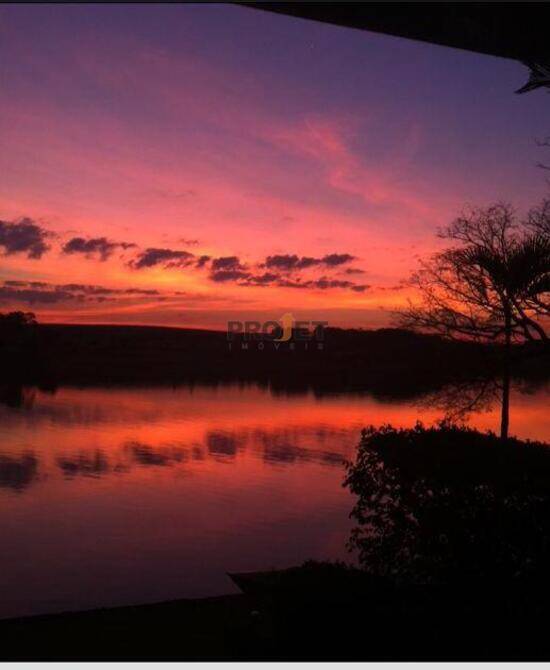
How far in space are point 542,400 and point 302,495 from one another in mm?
16288

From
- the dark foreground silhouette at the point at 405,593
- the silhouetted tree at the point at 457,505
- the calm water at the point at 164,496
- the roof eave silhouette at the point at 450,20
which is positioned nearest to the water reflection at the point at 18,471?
→ the calm water at the point at 164,496

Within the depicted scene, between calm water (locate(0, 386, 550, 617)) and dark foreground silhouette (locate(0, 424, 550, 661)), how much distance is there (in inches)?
120

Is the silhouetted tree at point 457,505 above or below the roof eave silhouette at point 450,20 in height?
below

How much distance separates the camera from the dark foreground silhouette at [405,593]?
3242 mm

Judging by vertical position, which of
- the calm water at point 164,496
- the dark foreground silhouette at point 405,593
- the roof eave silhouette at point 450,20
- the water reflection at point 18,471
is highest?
the roof eave silhouette at point 450,20

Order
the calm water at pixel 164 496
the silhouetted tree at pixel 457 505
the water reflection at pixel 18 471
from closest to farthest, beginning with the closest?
1. the silhouetted tree at pixel 457 505
2. the calm water at pixel 164 496
3. the water reflection at pixel 18 471

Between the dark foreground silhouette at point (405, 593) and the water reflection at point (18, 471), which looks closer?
the dark foreground silhouette at point (405, 593)

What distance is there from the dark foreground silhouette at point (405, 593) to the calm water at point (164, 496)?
9.99 feet

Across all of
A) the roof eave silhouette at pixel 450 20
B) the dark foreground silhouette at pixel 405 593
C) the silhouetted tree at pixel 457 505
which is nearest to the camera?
the roof eave silhouette at pixel 450 20

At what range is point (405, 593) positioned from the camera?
3.50 meters

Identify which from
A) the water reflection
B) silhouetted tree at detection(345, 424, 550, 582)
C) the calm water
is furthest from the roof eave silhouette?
the water reflection

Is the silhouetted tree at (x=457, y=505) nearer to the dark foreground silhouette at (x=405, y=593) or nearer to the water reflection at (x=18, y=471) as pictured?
the dark foreground silhouette at (x=405, y=593)

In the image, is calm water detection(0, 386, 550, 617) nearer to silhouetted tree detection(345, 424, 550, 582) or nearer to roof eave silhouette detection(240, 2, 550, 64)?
silhouetted tree detection(345, 424, 550, 582)

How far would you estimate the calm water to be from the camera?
830cm
